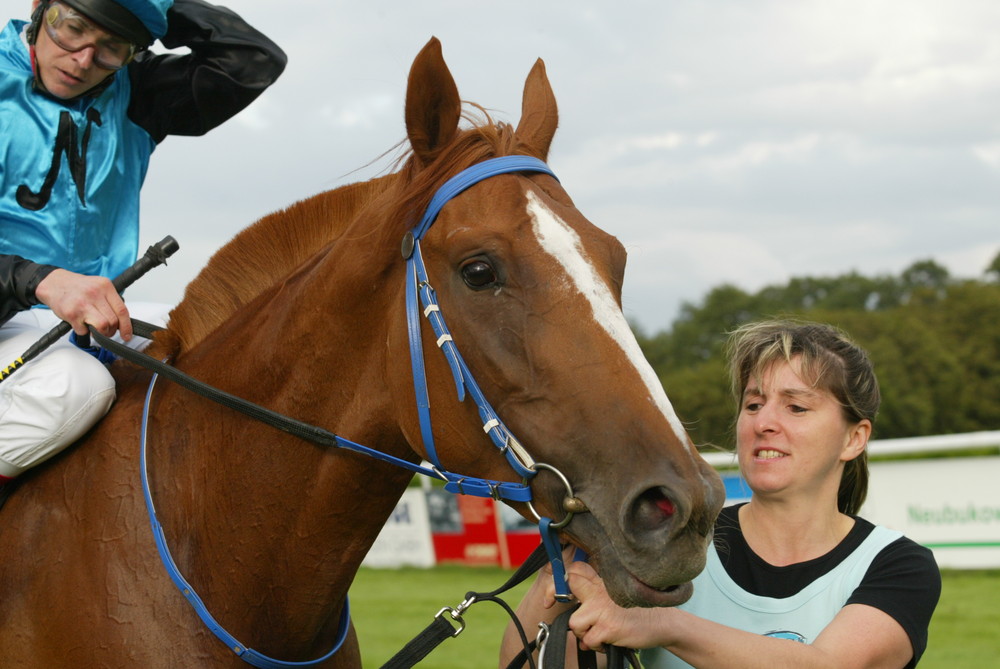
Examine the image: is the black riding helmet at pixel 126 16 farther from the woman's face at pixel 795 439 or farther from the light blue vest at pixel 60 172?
the woman's face at pixel 795 439

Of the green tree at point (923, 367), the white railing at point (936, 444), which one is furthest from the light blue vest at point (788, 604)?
the green tree at point (923, 367)

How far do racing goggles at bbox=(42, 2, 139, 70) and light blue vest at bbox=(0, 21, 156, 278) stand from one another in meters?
0.15

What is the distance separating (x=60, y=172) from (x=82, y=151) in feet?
0.34

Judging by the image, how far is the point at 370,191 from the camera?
2691 millimetres

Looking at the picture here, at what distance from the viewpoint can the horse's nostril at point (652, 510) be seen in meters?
1.88

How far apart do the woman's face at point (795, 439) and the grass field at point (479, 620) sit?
4611 millimetres

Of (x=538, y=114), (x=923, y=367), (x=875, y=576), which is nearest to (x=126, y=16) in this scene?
(x=538, y=114)

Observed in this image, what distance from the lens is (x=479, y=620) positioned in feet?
29.1

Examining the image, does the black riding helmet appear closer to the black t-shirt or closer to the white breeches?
the white breeches

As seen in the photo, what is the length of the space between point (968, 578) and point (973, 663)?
328cm

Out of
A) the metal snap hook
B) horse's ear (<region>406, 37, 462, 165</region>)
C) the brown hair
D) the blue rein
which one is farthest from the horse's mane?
the brown hair

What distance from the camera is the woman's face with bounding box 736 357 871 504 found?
8.06 feet

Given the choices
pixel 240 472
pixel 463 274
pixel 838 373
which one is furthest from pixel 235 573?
pixel 838 373

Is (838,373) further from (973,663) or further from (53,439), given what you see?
(973,663)
